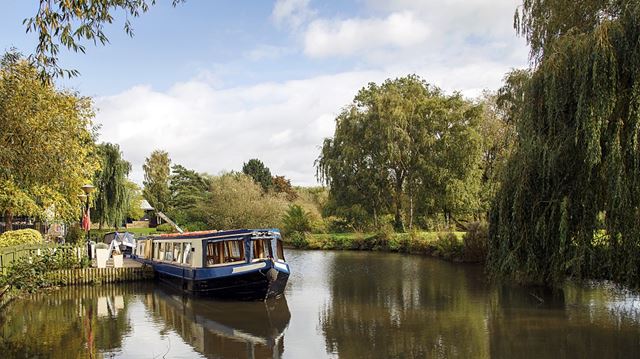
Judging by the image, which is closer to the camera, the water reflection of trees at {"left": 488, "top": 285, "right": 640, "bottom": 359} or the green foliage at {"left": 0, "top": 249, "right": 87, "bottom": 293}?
the water reflection of trees at {"left": 488, "top": 285, "right": 640, "bottom": 359}

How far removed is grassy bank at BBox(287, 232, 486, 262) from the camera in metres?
27.6

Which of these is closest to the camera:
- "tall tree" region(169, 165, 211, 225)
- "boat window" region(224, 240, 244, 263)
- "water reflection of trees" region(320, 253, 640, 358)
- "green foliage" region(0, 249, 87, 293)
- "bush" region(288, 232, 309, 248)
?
"water reflection of trees" region(320, 253, 640, 358)

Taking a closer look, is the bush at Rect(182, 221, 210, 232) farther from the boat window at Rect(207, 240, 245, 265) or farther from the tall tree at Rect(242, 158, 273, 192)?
the boat window at Rect(207, 240, 245, 265)

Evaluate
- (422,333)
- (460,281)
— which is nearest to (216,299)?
(422,333)

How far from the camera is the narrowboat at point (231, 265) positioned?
17203 millimetres

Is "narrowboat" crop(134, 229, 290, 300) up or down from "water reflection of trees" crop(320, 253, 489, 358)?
up

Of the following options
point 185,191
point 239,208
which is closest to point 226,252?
point 239,208

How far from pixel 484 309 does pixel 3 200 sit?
19.1 metres

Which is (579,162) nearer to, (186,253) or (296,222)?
(186,253)

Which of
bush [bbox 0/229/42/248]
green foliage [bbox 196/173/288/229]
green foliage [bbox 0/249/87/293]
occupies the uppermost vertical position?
green foliage [bbox 196/173/288/229]

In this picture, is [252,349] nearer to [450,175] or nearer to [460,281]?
[460,281]

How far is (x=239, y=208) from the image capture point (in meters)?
47.3

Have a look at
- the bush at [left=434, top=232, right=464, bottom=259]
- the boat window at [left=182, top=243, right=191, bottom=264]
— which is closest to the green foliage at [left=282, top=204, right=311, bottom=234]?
the bush at [left=434, top=232, right=464, bottom=259]

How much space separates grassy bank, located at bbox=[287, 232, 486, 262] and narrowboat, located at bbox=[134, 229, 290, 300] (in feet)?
39.0
